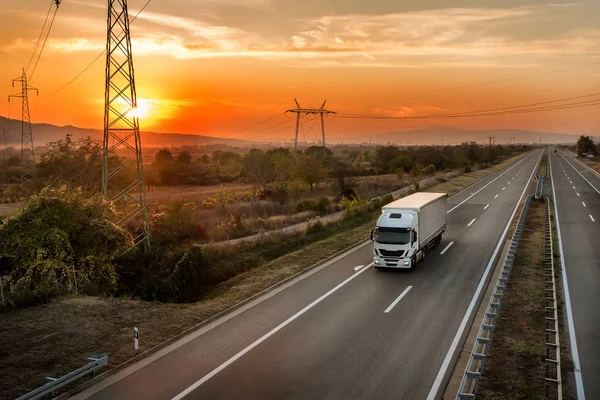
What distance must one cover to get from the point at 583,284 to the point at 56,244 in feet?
73.5

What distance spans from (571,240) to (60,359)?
29.5m

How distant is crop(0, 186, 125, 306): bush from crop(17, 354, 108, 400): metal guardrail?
6903mm

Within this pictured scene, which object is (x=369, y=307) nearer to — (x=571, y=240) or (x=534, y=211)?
(x=571, y=240)

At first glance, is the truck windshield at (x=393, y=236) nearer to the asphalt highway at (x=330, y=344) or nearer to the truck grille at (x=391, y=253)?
the truck grille at (x=391, y=253)

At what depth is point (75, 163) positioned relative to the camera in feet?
157

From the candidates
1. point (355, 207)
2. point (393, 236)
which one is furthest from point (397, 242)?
point (355, 207)

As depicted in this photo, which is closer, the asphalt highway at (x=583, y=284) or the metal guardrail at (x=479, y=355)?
the metal guardrail at (x=479, y=355)

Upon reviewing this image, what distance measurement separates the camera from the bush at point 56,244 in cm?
1777

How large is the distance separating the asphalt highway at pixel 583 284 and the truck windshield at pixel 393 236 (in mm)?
7237

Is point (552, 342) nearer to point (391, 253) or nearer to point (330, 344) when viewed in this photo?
point (330, 344)

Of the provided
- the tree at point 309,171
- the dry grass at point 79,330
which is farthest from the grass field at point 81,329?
the tree at point 309,171

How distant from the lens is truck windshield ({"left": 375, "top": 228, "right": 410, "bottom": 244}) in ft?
73.2

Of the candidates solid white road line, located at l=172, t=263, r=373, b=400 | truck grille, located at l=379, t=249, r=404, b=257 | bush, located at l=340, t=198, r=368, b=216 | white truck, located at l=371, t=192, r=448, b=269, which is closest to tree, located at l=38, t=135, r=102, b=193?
bush, located at l=340, t=198, r=368, b=216

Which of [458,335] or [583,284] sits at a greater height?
[583,284]
